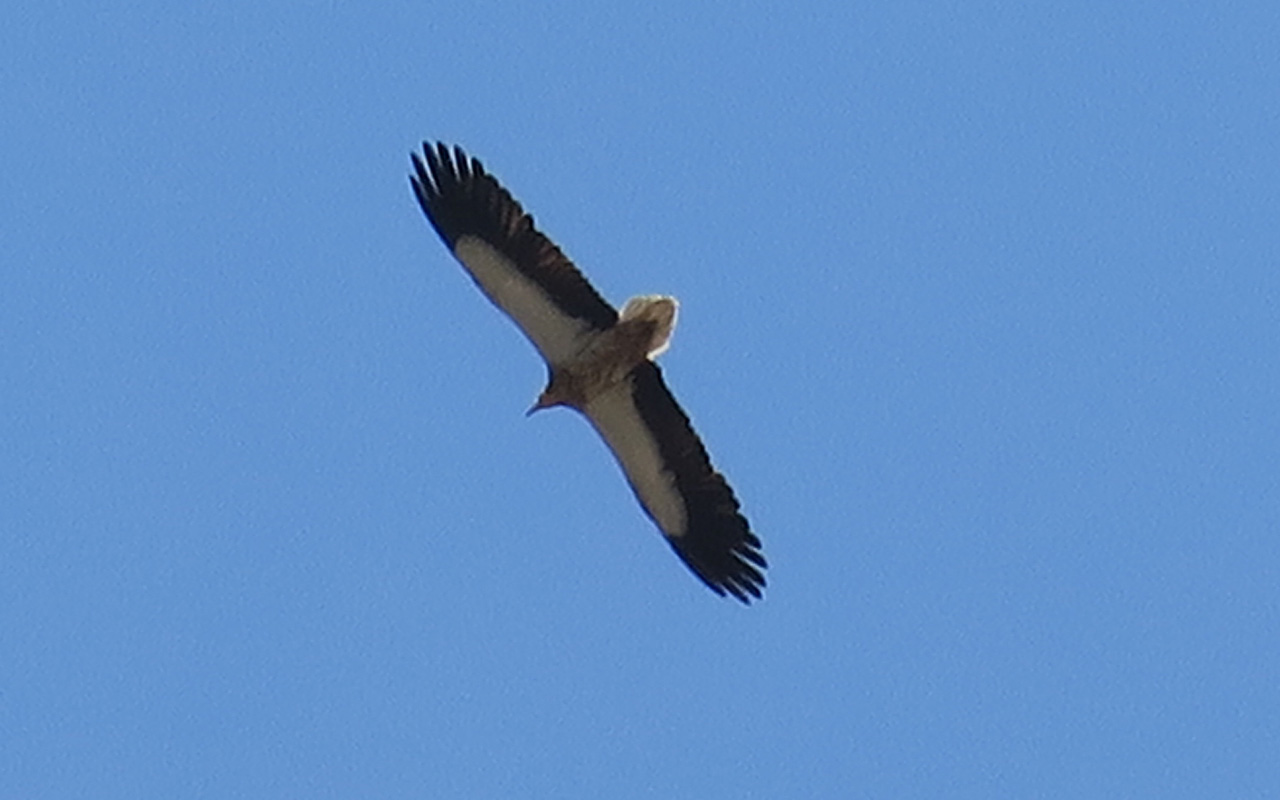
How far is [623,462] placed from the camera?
23125 mm

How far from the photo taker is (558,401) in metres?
22.8

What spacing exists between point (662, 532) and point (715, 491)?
624 millimetres

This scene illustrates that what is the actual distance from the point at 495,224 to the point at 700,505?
2.75 m

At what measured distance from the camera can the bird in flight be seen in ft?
72.1

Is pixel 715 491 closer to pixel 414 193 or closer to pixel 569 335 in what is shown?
pixel 569 335

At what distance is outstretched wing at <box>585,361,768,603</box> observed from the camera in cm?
2273

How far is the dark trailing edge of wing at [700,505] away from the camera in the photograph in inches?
893

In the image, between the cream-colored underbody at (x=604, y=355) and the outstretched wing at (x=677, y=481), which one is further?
the outstretched wing at (x=677, y=481)

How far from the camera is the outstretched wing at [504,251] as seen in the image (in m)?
21.9

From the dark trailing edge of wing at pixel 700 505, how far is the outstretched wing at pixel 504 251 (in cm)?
69

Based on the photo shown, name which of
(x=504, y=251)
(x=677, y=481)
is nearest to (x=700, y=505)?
(x=677, y=481)

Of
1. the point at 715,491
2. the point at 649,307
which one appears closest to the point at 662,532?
the point at 715,491

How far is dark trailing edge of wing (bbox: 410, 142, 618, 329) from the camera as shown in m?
21.9

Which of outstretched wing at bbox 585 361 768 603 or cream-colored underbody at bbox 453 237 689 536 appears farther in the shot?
outstretched wing at bbox 585 361 768 603
